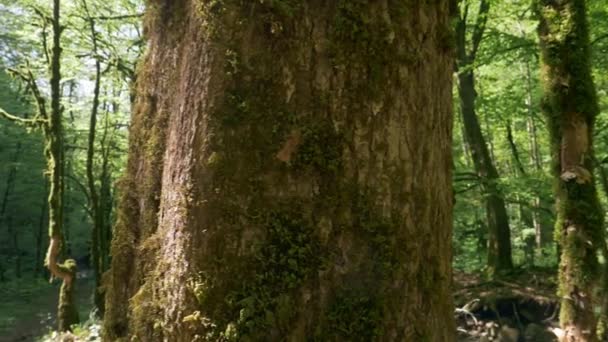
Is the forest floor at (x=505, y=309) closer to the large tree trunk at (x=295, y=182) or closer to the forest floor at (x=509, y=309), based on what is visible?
the forest floor at (x=509, y=309)

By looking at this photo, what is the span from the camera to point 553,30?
4.43 metres

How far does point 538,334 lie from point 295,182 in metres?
10.2

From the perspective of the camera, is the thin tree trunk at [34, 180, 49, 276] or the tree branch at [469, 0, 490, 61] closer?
the tree branch at [469, 0, 490, 61]

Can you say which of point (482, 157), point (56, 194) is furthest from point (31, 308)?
point (482, 157)

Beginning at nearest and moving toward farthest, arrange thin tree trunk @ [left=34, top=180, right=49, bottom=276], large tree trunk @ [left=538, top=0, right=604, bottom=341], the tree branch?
1. large tree trunk @ [left=538, top=0, right=604, bottom=341]
2. the tree branch
3. thin tree trunk @ [left=34, top=180, right=49, bottom=276]

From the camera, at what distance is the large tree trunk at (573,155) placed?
13.5 ft

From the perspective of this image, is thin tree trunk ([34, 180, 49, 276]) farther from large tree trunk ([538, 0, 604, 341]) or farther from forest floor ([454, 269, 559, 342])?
large tree trunk ([538, 0, 604, 341])

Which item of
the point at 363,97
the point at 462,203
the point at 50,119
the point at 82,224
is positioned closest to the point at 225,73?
the point at 363,97

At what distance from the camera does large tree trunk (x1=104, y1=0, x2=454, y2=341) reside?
139 centimetres

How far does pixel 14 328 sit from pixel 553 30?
1635 cm

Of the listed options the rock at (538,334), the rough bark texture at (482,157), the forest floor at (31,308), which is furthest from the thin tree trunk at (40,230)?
the rock at (538,334)

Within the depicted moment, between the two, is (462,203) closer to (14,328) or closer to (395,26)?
(14,328)

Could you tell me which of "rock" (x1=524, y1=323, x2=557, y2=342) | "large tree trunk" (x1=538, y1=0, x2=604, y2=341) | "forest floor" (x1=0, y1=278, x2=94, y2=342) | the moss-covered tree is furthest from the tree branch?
"forest floor" (x1=0, y1=278, x2=94, y2=342)

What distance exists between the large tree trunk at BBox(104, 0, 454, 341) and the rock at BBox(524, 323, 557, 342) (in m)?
9.66
